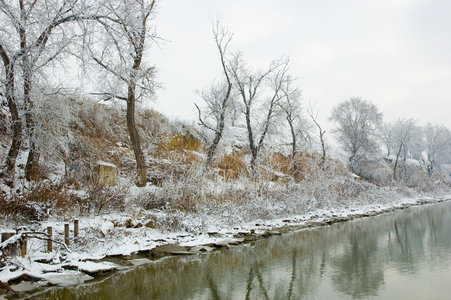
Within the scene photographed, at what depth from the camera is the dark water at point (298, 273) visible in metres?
7.71

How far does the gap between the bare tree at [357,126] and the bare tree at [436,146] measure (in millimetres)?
12062

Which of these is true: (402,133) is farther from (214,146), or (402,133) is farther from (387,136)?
(214,146)

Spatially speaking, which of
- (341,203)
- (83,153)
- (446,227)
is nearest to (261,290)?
(83,153)

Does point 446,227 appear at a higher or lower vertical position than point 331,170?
lower

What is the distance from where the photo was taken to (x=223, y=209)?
1508cm

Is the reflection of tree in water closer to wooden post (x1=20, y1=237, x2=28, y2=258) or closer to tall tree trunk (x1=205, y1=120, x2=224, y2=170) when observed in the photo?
wooden post (x1=20, y1=237, x2=28, y2=258)

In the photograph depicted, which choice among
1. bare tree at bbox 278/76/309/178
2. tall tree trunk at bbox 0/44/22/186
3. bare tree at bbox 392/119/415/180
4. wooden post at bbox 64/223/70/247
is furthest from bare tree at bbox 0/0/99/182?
bare tree at bbox 392/119/415/180

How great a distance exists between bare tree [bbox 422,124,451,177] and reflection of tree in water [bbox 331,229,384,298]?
4343 centimetres

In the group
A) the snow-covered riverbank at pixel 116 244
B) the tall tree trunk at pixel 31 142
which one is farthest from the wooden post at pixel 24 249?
the tall tree trunk at pixel 31 142

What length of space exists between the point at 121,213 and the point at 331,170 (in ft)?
53.0

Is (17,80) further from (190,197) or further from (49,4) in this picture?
(190,197)

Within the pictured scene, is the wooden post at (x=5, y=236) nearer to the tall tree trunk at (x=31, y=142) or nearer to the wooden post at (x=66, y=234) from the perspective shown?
the wooden post at (x=66, y=234)

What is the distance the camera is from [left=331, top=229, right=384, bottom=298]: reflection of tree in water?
806 cm

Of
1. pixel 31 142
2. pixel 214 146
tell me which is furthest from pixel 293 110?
pixel 31 142
